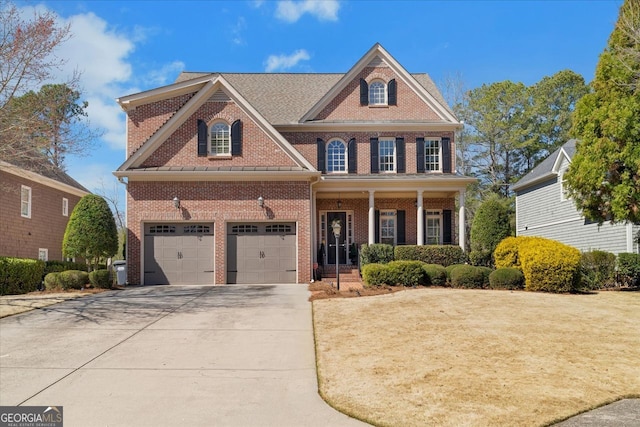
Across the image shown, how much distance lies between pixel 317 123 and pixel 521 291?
1117 centimetres

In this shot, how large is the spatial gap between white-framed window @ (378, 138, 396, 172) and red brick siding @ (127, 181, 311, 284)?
5.51 meters

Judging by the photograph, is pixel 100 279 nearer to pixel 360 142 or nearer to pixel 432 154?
pixel 360 142

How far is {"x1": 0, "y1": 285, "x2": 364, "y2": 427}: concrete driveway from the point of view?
18.7ft

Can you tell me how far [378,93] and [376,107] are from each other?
70 centimetres

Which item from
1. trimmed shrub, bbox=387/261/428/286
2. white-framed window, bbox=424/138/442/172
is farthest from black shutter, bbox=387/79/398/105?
trimmed shrub, bbox=387/261/428/286

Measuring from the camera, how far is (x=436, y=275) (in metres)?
15.4

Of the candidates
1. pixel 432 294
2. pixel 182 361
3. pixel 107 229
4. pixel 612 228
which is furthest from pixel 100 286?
pixel 612 228

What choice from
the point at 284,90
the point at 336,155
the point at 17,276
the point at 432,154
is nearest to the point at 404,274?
the point at 336,155

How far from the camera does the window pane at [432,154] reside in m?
21.9

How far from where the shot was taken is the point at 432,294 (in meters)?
13.2

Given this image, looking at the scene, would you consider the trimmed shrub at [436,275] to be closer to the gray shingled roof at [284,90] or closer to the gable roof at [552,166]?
the gray shingled roof at [284,90]

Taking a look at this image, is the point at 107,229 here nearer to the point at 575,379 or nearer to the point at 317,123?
the point at 317,123

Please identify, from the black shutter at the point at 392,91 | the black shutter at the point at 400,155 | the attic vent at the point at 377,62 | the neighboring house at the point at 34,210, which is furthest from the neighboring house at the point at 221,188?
the neighboring house at the point at 34,210

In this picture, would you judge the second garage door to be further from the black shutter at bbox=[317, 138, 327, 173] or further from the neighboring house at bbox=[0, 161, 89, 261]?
the neighboring house at bbox=[0, 161, 89, 261]
